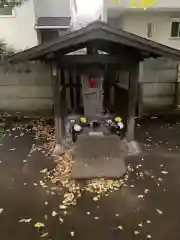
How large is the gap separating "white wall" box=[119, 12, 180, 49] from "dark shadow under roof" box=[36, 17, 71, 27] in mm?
4120

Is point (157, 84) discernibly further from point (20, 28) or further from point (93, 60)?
point (20, 28)

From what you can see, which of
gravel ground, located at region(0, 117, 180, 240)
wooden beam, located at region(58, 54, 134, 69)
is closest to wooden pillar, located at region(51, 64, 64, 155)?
wooden beam, located at region(58, 54, 134, 69)

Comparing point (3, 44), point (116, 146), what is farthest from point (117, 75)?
point (3, 44)

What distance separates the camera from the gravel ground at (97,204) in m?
3.61

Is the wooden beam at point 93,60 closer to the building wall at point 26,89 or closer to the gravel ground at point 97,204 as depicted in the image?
the gravel ground at point 97,204

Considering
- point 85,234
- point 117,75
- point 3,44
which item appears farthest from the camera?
point 3,44

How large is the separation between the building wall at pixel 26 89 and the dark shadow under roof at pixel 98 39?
343 cm

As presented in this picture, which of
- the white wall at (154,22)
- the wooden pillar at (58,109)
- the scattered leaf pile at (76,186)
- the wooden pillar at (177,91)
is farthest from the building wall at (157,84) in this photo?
the white wall at (154,22)

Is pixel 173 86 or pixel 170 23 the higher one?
pixel 170 23

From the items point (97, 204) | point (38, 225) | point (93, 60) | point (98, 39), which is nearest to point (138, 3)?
point (93, 60)

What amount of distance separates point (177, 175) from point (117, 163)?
1212 millimetres

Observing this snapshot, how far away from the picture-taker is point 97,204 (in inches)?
165

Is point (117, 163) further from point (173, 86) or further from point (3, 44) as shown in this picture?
point (3, 44)

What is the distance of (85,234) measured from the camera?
3570 mm
